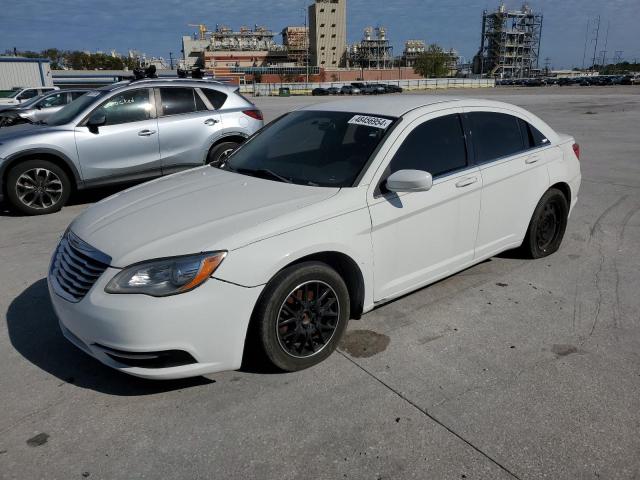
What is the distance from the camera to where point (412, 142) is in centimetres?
370

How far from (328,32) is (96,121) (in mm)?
126913

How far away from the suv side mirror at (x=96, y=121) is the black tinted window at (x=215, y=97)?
5.10ft

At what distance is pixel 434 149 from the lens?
3848mm

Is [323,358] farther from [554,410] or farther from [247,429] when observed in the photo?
[554,410]

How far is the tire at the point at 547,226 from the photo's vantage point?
15.8ft

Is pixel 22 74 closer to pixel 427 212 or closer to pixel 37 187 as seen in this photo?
pixel 37 187

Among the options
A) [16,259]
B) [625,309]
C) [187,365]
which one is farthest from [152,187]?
[625,309]

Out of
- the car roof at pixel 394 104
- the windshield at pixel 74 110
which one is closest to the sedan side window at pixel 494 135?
the car roof at pixel 394 104

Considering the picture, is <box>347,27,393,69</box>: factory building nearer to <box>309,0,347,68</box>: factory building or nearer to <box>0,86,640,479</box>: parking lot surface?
<box>309,0,347,68</box>: factory building

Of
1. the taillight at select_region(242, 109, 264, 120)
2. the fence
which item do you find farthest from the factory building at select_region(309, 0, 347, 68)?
the taillight at select_region(242, 109, 264, 120)

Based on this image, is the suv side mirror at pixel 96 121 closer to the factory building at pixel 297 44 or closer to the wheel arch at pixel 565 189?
the wheel arch at pixel 565 189

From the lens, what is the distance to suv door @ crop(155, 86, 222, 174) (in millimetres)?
7477

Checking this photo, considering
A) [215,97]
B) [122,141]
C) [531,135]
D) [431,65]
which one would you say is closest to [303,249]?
[531,135]

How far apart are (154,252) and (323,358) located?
1223 millimetres
